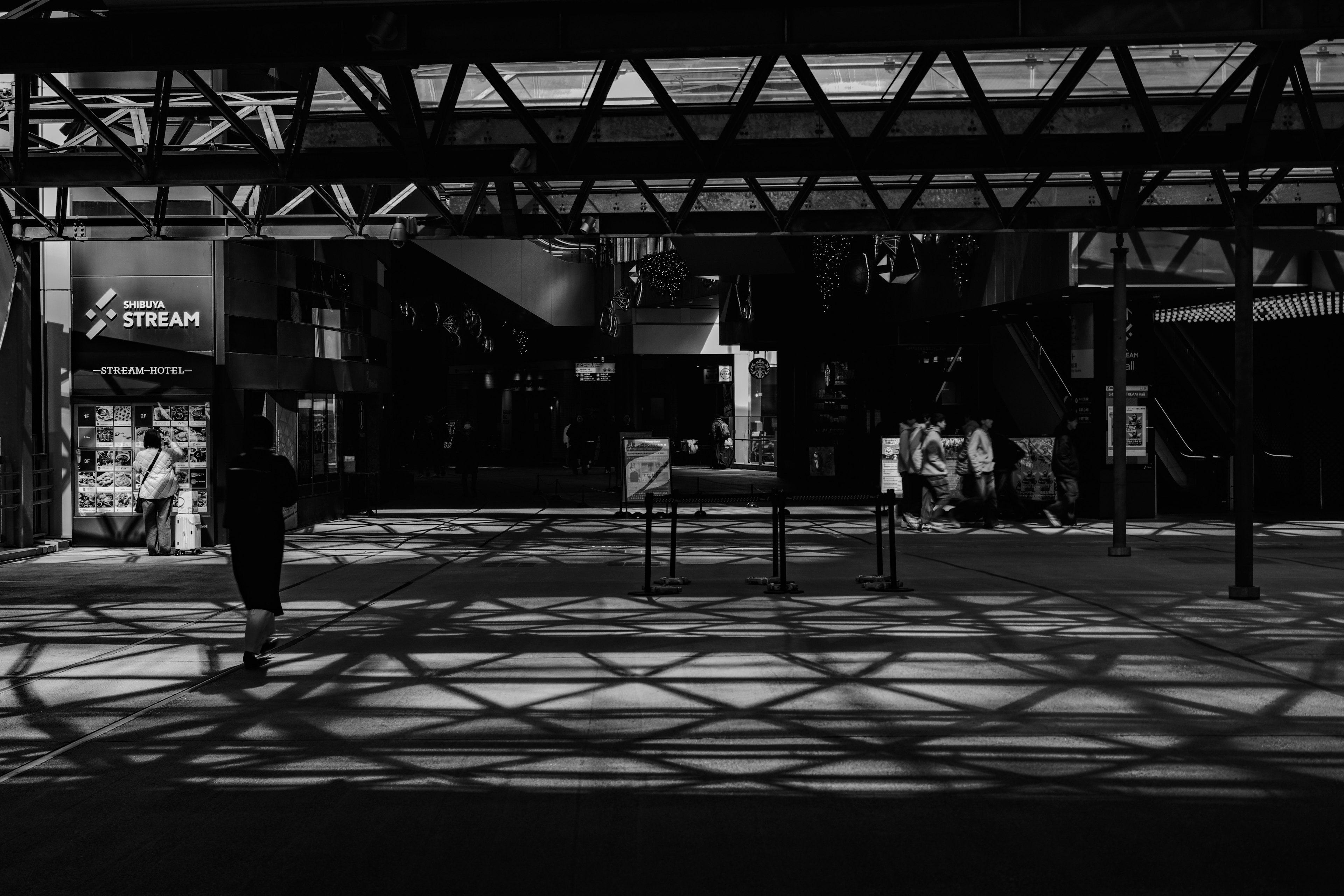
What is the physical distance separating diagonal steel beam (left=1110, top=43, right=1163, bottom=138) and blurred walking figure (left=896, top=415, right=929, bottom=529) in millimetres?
9504

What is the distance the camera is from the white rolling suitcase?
772 inches

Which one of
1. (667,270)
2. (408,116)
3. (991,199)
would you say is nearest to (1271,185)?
(991,199)

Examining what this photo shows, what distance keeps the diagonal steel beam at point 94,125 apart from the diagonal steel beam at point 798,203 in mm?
8684

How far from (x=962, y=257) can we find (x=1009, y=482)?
532cm

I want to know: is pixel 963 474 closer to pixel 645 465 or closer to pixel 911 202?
pixel 645 465

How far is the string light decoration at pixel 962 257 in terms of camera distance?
89.2 feet

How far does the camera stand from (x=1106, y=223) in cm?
1836

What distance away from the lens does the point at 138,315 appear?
20375 millimetres

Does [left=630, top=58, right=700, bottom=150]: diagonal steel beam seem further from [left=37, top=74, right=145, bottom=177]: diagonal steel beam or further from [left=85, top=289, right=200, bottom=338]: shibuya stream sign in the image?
[left=85, top=289, right=200, bottom=338]: shibuya stream sign

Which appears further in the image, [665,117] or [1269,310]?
[1269,310]

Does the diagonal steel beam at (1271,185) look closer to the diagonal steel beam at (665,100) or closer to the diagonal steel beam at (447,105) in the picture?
the diagonal steel beam at (665,100)

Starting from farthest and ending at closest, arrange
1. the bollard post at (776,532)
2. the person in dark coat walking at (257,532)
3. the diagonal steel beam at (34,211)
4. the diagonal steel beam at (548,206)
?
the diagonal steel beam at (34,211), the diagonal steel beam at (548,206), the bollard post at (776,532), the person in dark coat walking at (257,532)

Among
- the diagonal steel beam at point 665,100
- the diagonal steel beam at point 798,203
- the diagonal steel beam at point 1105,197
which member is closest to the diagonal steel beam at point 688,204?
the diagonal steel beam at point 798,203

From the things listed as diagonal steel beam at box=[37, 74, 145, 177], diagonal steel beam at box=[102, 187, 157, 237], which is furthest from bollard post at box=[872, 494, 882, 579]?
diagonal steel beam at box=[102, 187, 157, 237]
